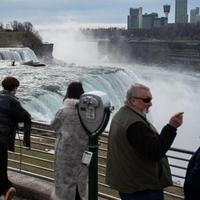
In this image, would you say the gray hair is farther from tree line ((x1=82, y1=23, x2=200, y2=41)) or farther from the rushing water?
tree line ((x1=82, y1=23, x2=200, y2=41))

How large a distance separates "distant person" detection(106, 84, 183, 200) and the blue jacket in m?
1.59

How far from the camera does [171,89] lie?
49.4 m

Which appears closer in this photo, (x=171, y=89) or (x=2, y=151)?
(x=2, y=151)

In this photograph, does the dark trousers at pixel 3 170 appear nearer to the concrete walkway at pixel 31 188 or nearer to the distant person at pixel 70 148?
the concrete walkway at pixel 31 188

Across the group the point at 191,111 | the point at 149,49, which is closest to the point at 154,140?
the point at 191,111

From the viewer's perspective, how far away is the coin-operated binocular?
3832 millimetres

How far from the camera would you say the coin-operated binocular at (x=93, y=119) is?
3.83 meters

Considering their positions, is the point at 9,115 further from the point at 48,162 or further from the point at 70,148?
the point at 48,162

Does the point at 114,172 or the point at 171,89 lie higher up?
the point at 114,172

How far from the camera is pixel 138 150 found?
3.92 metres

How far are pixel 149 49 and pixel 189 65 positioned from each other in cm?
2491

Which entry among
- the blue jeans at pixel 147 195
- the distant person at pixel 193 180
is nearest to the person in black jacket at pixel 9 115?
the blue jeans at pixel 147 195

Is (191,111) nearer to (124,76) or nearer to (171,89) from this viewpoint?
(171,89)

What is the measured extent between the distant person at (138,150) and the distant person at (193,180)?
37 cm
